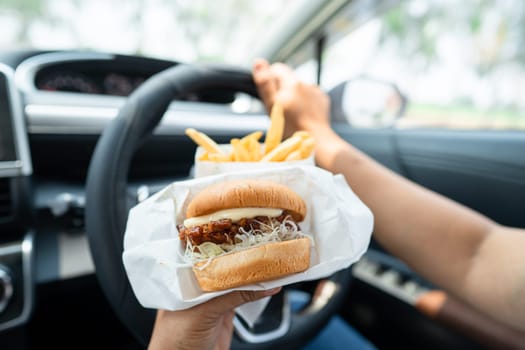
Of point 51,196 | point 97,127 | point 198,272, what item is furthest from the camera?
point 97,127

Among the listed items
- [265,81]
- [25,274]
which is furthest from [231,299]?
[25,274]

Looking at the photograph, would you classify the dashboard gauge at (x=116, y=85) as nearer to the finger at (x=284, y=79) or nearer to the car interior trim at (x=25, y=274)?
the car interior trim at (x=25, y=274)

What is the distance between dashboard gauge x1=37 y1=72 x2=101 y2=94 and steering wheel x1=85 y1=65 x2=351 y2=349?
1.45m

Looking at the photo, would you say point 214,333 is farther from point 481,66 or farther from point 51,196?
point 481,66

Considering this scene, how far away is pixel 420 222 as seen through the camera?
3.20 feet

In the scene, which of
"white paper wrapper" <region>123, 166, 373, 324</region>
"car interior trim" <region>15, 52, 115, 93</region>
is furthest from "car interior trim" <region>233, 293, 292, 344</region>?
"car interior trim" <region>15, 52, 115, 93</region>

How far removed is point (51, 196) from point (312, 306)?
4.40 feet

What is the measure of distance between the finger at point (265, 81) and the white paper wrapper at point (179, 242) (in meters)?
0.47

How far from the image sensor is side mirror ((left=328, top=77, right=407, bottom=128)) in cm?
237

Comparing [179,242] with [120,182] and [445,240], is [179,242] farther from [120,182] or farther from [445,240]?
[445,240]

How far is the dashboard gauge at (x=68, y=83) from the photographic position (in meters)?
2.06

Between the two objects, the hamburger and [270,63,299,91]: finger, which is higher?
[270,63,299,91]: finger

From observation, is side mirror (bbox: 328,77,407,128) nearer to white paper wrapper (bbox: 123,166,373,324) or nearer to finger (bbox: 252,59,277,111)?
finger (bbox: 252,59,277,111)

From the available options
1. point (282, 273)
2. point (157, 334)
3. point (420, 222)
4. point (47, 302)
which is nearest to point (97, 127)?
point (47, 302)
